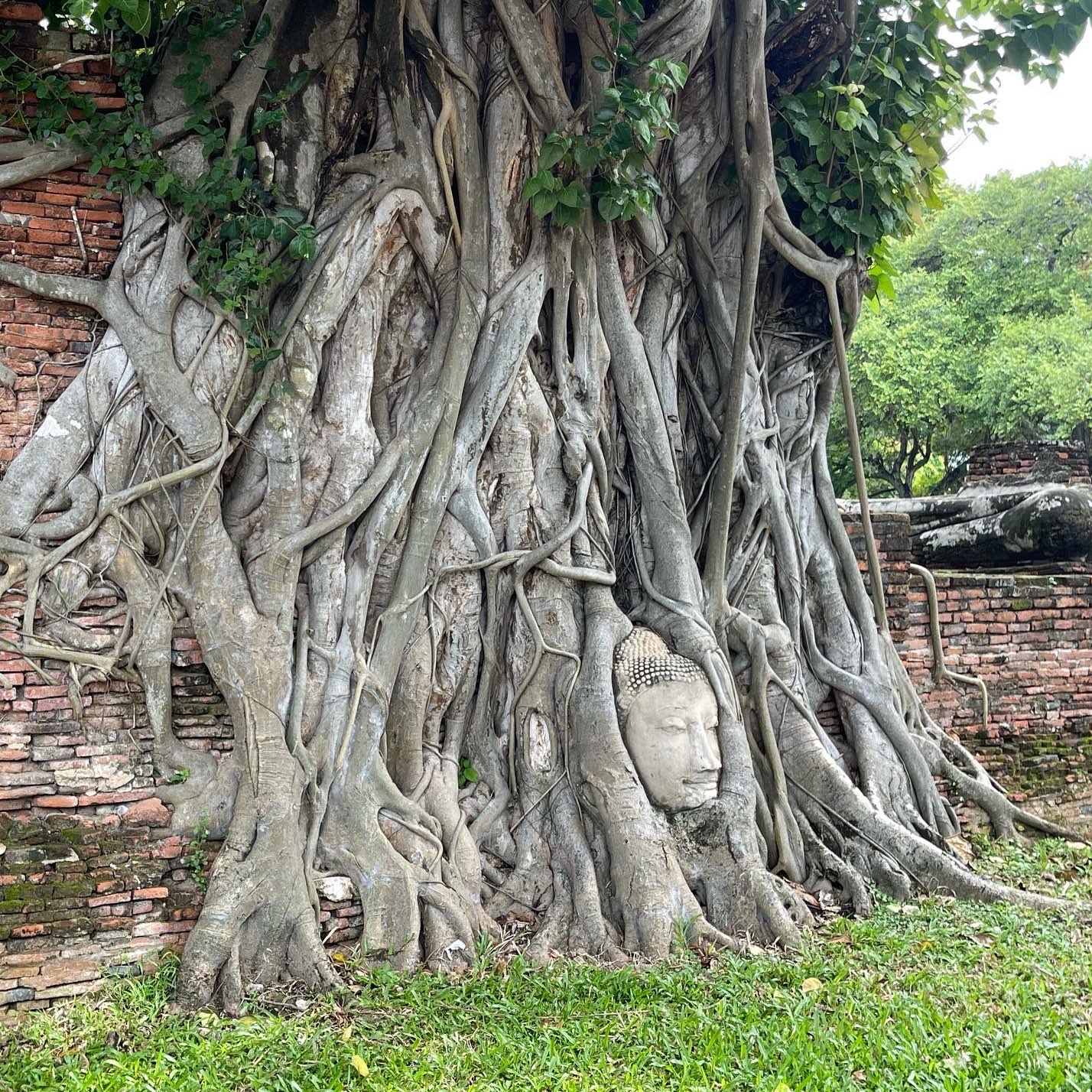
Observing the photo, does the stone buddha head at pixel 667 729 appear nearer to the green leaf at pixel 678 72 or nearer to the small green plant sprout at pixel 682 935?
the small green plant sprout at pixel 682 935

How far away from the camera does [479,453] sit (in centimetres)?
461

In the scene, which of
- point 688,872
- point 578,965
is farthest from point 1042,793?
point 578,965

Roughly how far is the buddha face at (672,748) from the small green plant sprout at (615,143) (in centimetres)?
202

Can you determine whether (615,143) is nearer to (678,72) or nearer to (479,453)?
(678,72)

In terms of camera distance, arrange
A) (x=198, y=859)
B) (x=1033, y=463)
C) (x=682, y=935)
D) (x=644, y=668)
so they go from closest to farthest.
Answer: (x=198, y=859), (x=682, y=935), (x=644, y=668), (x=1033, y=463)

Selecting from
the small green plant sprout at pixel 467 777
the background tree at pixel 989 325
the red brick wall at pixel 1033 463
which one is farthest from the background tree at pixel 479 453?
the background tree at pixel 989 325

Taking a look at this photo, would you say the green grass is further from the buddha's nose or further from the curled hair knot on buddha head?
the curled hair knot on buddha head

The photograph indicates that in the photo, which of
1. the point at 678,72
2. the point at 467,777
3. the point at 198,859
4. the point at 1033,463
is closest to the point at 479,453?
the point at 467,777

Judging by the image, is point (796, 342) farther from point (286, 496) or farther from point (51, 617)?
point (51, 617)

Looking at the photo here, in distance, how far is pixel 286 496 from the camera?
4.19m

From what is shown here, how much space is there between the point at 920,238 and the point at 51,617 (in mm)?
14547

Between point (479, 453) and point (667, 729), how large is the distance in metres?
1.36

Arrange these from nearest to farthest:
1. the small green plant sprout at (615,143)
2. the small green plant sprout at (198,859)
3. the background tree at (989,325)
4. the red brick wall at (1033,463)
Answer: the small green plant sprout at (198,859), the small green plant sprout at (615,143), the red brick wall at (1033,463), the background tree at (989,325)

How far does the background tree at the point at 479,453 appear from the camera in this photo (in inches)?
157
